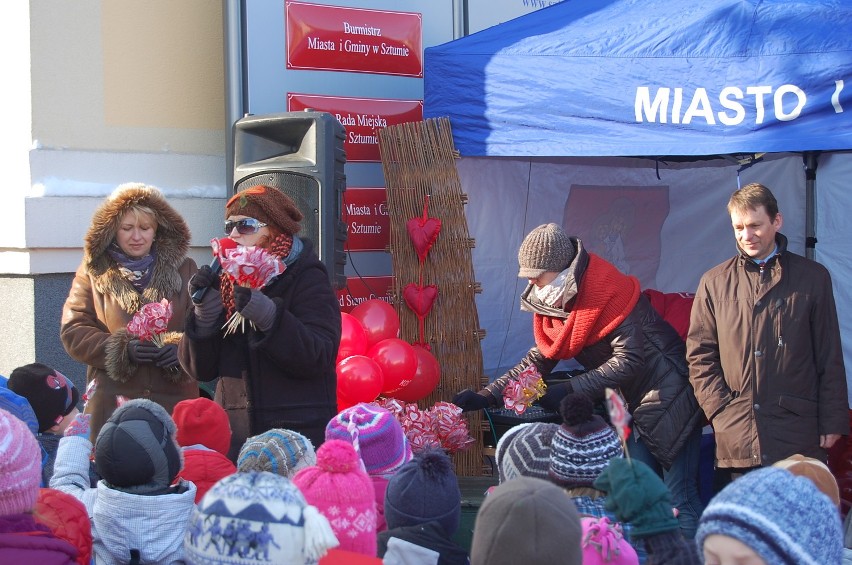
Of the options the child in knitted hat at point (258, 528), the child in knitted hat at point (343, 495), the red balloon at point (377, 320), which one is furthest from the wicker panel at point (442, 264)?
the child in knitted hat at point (258, 528)

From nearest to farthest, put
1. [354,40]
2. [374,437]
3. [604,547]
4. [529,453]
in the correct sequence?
[604,547], [529,453], [374,437], [354,40]

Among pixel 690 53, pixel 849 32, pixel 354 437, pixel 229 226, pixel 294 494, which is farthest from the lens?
pixel 690 53

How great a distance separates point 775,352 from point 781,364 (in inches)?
2.3

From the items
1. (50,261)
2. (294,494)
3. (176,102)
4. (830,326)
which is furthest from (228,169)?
(294,494)

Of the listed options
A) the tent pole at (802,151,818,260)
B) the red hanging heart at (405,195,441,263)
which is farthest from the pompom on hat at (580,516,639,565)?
the tent pole at (802,151,818,260)

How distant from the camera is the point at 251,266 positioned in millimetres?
3631

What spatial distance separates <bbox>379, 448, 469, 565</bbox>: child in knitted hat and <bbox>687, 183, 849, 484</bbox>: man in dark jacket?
2.23m

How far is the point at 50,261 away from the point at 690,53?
396 cm

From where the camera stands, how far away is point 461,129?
6.49 meters

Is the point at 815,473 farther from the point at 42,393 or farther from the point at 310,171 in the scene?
the point at 310,171

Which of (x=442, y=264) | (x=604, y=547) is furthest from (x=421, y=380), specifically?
(x=604, y=547)

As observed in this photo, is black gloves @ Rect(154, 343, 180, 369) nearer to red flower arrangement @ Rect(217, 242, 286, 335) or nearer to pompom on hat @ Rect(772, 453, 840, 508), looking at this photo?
red flower arrangement @ Rect(217, 242, 286, 335)

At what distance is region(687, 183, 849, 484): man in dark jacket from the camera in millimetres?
4594

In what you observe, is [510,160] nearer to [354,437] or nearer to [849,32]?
[849,32]
